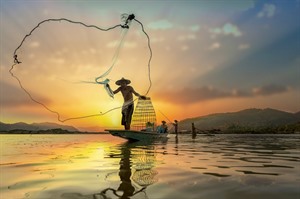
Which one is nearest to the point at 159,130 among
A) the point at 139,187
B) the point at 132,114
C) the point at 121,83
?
the point at 132,114

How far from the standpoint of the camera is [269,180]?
6.79 metres

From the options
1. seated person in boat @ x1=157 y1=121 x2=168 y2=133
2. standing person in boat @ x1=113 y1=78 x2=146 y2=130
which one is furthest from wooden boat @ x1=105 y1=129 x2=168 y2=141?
seated person in boat @ x1=157 y1=121 x2=168 y2=133

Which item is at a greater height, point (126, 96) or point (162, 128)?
point (126, 96)

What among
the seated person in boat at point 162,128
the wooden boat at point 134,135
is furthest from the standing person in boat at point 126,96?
the seated person in boat at point 162,128

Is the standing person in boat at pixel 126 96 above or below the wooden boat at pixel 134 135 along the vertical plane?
above

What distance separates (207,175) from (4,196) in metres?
4.39

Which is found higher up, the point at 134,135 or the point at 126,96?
the point at 126,96

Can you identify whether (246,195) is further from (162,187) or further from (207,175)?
(207,175)

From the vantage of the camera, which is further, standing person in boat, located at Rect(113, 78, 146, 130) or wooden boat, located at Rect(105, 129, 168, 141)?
standing person in boat, located at Rect(113, 78, 146, 130)

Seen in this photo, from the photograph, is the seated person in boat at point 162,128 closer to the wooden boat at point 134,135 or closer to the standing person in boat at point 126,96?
the wooden boat at point 134,135

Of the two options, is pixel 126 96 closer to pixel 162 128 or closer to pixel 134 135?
pixel 134 135

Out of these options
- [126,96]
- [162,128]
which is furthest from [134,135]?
[162,128]

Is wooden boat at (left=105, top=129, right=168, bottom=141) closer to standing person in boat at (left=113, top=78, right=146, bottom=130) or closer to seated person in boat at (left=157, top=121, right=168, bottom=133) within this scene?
standing person in boat at (left=113, top=78, right=146, bottom=130)

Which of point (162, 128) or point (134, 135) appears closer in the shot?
point (134, 135)
